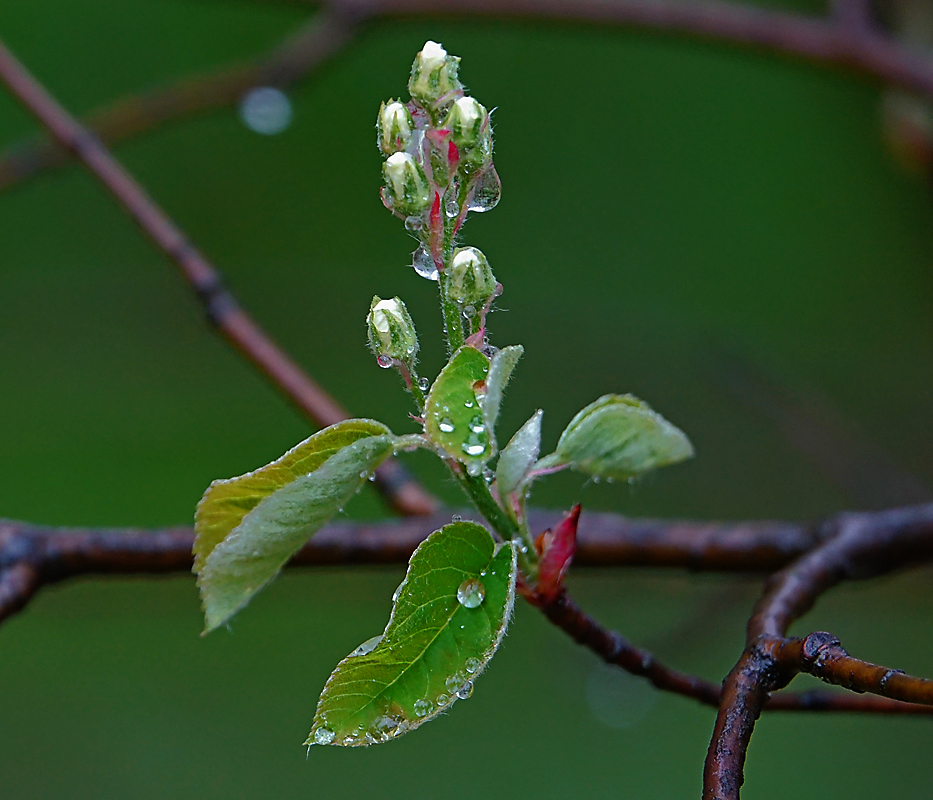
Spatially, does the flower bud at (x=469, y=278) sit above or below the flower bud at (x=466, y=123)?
below

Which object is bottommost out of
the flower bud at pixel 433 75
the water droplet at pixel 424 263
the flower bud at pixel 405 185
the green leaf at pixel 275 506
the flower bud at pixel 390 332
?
the green leaf at pixel 275 506

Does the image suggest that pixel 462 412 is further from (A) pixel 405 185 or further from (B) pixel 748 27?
(B) pixel 748 27

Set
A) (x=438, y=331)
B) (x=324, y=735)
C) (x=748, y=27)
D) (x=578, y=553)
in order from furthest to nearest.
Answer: (x=438, y=331) → (x=748, y=27) → (x=578, y=553) → (x=324, y=735)

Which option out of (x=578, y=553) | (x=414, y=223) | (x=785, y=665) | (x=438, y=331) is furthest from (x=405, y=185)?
(x=438, y=331)

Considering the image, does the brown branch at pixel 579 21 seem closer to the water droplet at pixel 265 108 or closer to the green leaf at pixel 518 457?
the water droplet at pixel 265 108

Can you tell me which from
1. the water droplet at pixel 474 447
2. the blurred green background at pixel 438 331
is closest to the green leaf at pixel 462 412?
the water droplet at pixel 474 447
